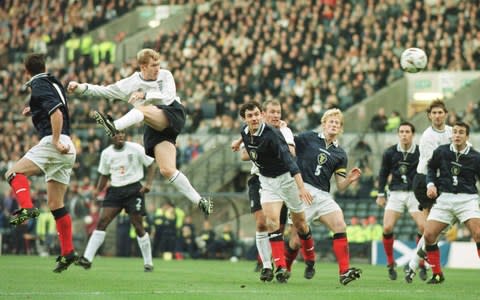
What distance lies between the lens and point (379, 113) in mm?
29641

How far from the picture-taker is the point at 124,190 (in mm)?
19062

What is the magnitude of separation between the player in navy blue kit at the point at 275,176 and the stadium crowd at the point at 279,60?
14928mm

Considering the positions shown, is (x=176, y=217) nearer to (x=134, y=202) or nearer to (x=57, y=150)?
(x=134, y=202)

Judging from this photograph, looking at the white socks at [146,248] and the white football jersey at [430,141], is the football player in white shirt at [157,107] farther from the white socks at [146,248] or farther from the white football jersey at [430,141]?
the white socks at [146,248]

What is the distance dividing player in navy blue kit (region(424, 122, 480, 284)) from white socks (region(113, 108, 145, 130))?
13.9 ft

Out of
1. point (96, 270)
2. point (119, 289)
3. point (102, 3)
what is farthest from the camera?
point (102, 3)

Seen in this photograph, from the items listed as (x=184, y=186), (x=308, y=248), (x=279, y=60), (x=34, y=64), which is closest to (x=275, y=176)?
(x=184, y=186)

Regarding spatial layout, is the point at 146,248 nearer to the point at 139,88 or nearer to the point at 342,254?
the point at 139,88

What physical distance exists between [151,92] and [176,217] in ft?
44.5

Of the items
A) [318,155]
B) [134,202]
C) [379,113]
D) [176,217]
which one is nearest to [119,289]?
[318,155]

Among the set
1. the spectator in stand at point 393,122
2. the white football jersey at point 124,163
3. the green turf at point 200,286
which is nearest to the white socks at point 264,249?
the green turf at point 200,286

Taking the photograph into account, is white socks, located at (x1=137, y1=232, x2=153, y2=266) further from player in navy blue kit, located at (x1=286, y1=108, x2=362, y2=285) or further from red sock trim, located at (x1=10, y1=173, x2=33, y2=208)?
red sock trim, located at (x1=10, y1=173, x2=33, y2=208)

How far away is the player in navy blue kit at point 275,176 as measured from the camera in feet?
45.5

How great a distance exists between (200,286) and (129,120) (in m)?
2.47
